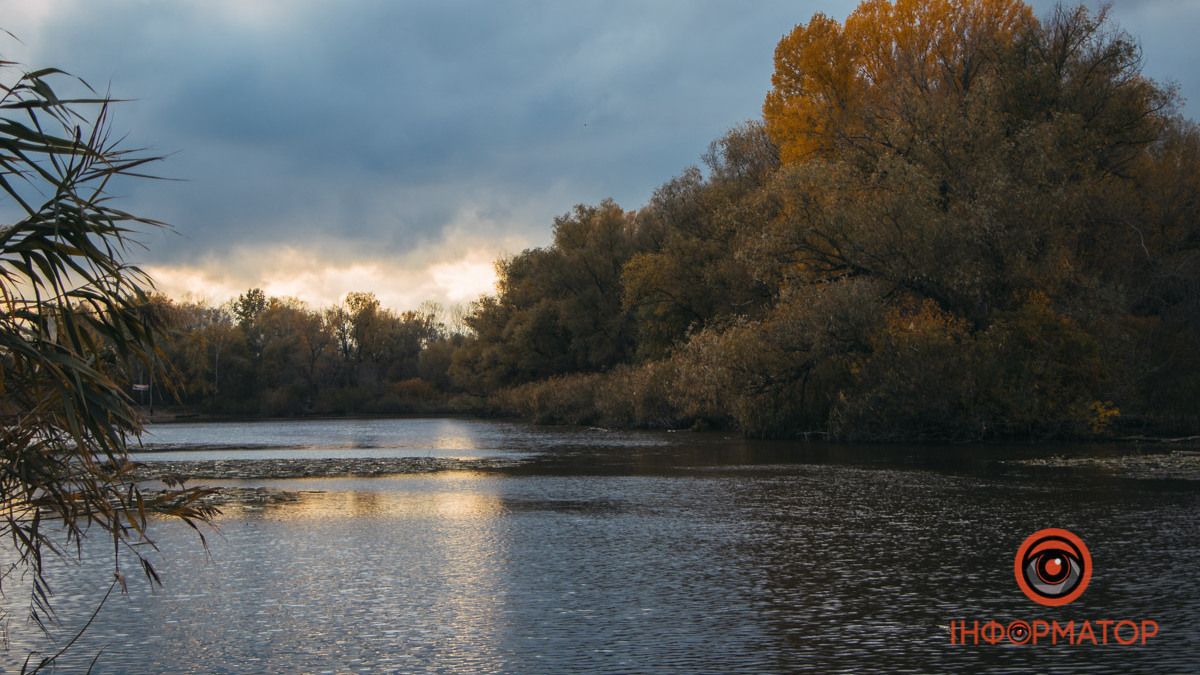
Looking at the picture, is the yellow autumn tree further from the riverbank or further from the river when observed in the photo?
the river

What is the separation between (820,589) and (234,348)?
283 ft

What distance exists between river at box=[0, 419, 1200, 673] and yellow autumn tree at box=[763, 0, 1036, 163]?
2667 cm

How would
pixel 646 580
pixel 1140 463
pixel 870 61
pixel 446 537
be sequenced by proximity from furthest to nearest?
pixel 870 61
pixel 1140 463
pixel 446 537
pixel 646 580

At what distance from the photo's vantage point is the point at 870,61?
5578 centimetres

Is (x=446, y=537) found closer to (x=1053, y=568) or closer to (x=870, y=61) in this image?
(x=1053, y=568)

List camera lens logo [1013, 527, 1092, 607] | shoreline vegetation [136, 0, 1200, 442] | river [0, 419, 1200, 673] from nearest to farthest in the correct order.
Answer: river [0, 419, 1200, 673] < camera lens logo [1013, 527, 1092, 607] < shoreline vegetation [136, 0, 1200, 442]

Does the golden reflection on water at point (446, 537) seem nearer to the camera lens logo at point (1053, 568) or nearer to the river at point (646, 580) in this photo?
the river at point (646, 580)

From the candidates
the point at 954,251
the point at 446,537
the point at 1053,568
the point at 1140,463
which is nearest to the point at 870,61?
the point at 954,251

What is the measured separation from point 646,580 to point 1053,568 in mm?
5015

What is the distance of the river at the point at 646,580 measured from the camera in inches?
405

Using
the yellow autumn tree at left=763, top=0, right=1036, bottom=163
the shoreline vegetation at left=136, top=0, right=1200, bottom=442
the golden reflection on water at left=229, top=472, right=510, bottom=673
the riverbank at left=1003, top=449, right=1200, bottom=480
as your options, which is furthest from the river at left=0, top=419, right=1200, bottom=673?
the yellow autumn tree at left=763, top=0, right=1036, bottom=163

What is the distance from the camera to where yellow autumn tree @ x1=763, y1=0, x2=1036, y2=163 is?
4909 centimetres

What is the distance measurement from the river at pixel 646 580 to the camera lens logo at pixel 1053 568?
197 mm

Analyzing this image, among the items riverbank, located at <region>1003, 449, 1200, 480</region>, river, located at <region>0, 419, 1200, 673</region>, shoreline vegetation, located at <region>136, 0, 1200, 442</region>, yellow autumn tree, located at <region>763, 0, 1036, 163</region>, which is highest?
yellow autumn tree, located at <region>763, 0, 1036, 163</region>
